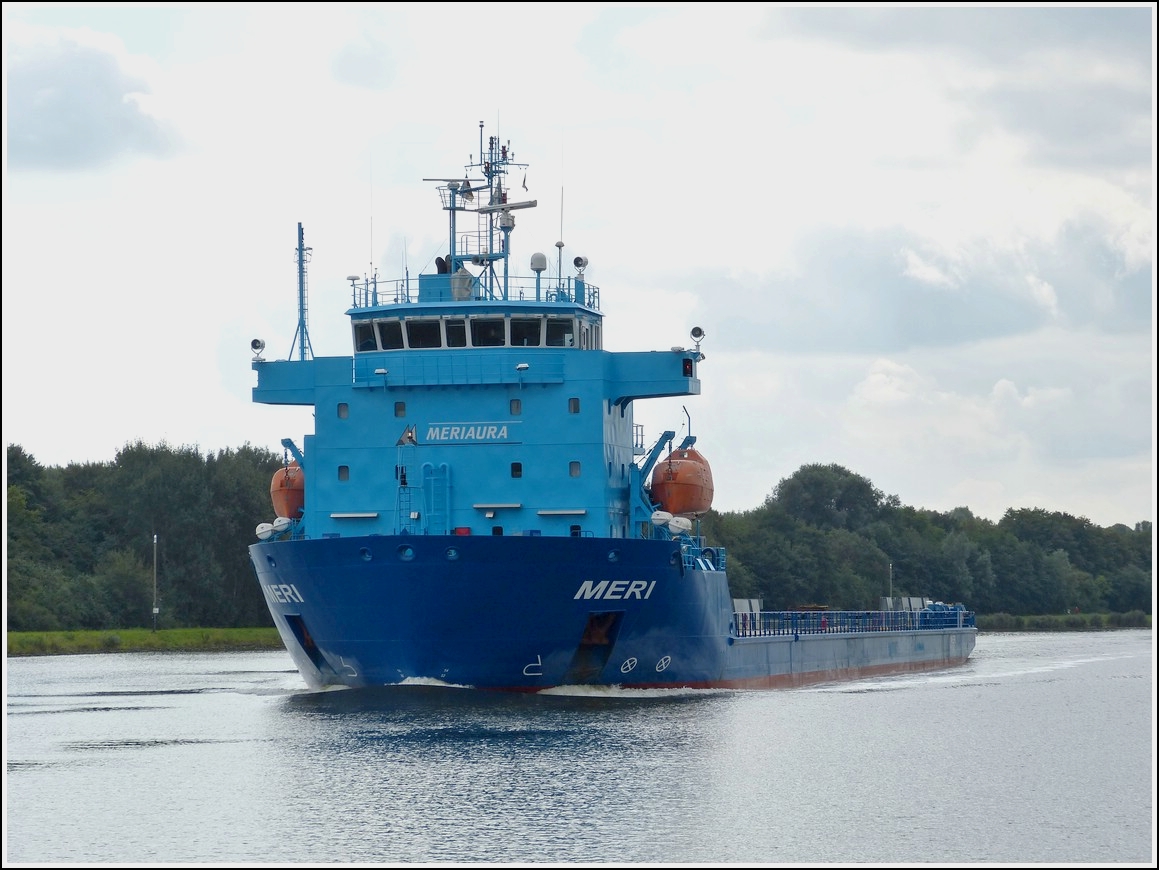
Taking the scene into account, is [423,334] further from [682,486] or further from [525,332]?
[682,486]

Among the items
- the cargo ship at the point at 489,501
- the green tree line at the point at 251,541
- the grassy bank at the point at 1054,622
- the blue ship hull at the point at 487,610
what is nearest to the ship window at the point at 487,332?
the cargo ship at the point at 489,501

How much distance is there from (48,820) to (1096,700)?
1196 inches

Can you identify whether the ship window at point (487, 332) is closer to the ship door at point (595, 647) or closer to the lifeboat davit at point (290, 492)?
the lifeboat davit at point (290, 492)

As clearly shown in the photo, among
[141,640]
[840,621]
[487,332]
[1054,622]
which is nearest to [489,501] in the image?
[487,332]

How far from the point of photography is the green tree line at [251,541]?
78312mm

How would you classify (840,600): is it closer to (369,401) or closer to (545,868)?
(369,401)

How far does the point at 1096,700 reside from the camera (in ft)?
154

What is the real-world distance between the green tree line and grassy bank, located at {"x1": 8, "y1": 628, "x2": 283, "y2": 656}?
4.28 ft

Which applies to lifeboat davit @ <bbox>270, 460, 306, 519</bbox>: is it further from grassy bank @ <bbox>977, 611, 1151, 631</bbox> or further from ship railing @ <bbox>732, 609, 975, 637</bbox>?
grassy bank @ <bbox>977, 611, 1151, 631</bbox>

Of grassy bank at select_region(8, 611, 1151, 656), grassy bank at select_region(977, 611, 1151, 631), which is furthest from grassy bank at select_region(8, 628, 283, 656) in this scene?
grassy bank at select_region(977, 611, 1151, 631)

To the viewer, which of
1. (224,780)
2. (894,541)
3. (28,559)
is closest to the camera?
(224,780)

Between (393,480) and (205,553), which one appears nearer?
(393,480)

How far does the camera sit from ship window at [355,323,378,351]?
41594 millimetres

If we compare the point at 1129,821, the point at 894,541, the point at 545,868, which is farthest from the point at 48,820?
the point at 894,541
